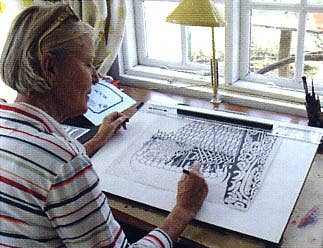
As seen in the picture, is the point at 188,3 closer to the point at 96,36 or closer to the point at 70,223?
the point at 96,36

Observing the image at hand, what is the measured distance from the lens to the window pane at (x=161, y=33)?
1954 mm

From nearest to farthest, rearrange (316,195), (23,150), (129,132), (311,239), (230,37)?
1. (23,150)
2. (311,239)
3. (316,195)
4. (129,132)
5. (230,37)

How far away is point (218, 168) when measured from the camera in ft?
3.83

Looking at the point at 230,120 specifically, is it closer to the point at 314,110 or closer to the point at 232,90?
the point at 314,110

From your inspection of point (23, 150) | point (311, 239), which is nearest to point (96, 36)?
point (23, 150)

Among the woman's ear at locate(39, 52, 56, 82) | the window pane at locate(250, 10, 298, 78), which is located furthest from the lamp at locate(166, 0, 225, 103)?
the woman's ear at locate(39, 52, 56, 82)

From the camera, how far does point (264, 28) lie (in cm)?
171

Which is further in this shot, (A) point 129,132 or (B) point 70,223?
(A) point 129,132

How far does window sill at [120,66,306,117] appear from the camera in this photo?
1.64m

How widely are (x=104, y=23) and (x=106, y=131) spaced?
1.92 ft

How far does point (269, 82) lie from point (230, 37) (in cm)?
23

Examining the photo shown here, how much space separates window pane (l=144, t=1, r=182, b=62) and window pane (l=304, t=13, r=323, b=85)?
1.82 ft

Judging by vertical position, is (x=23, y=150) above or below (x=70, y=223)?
→ above

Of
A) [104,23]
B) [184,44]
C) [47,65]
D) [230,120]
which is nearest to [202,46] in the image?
[184,44]
